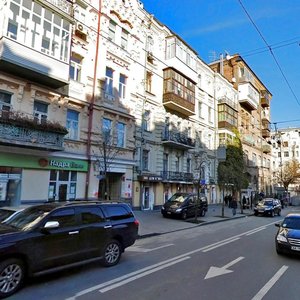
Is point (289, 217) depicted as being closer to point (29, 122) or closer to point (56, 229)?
point (56, 229)

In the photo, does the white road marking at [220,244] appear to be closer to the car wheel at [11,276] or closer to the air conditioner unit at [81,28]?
the car wheel at [11,276]

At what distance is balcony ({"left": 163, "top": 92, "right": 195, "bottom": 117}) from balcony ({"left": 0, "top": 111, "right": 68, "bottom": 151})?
1306 cm

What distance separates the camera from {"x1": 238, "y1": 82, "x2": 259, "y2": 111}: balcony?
149ft

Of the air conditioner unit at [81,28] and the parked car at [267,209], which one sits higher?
the air conditioner unit at [81,28]

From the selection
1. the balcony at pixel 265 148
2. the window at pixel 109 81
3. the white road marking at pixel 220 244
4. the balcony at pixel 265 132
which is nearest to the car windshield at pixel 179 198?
the white road marking at pixel 220 244

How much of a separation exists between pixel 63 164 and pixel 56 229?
11.6 metres

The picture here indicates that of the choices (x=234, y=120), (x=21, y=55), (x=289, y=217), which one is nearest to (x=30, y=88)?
(x=21, y=55)

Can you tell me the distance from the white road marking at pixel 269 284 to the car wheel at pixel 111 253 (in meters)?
3.80

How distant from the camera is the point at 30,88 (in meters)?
16.8

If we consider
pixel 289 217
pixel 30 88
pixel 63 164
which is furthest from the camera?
pixel 63 164

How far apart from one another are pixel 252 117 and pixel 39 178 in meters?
42.3

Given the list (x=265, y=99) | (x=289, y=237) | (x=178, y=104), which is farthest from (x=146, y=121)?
(x=265, y=99)

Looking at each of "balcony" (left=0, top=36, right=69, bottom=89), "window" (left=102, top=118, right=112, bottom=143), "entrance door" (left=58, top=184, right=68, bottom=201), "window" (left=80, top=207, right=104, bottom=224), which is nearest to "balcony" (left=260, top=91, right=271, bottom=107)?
"window" (left=102, top=118, right=112, bottom=143)

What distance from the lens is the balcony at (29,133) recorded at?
1446 centimetres
